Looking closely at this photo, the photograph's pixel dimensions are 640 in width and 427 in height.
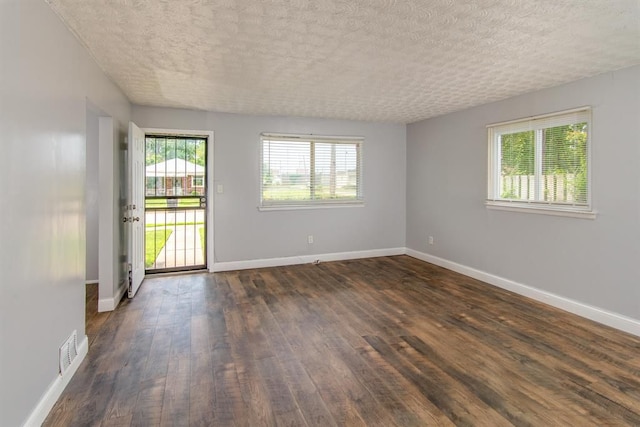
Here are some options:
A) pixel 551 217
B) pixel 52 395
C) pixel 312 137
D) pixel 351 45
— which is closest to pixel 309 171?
pixel 312 137

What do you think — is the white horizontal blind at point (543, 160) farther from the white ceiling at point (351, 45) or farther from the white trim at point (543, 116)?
the white ceiling at point (351, 45)

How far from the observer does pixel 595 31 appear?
2285 millimetres

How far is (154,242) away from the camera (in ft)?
18.6

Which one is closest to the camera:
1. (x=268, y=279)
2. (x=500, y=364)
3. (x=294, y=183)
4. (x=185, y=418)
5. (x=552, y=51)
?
(x=185, y=418)

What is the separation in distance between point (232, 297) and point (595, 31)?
151 inches

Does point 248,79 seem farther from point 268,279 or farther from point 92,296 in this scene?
point 92,296

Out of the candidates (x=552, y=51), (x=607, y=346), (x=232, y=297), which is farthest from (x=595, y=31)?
(x=232, y=297)

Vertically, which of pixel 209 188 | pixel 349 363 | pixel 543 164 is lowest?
pixel 349 363

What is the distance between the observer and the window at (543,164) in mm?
3383

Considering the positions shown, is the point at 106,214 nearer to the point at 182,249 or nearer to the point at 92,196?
the point at 92,196

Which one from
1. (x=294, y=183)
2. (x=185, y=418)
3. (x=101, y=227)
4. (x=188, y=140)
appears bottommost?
(x=185, y=418)

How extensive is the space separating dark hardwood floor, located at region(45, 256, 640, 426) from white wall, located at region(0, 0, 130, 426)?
415mm

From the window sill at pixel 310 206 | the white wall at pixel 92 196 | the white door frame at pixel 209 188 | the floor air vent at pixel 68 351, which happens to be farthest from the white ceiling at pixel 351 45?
the floor air vent at pixel 68 351

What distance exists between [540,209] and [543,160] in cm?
53
